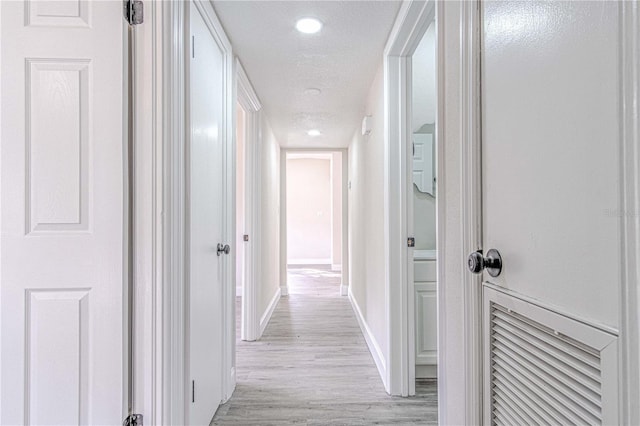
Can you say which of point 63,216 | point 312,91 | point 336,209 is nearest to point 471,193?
point 63,216

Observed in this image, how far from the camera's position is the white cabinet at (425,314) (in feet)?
7.27

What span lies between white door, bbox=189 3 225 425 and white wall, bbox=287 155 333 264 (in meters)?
6.31

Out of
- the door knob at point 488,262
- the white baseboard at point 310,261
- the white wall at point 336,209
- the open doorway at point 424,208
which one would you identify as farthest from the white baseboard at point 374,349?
the white baseboard at point 310,261

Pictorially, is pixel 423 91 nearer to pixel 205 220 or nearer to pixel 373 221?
pixel 373 221

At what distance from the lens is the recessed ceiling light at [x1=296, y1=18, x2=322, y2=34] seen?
6.04ft

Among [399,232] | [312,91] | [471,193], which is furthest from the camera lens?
[312,91]

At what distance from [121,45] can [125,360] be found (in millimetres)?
1089

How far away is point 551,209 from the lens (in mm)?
691

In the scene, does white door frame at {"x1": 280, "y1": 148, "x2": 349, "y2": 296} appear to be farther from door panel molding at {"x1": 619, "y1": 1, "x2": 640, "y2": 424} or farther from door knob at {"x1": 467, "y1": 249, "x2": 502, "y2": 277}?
door panel molding at {"x1": 619, "y1": 1, "x2": 640, "y2": 424}

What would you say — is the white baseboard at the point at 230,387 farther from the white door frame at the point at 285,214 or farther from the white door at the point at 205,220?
Result: the white door frame at the point at 285,214

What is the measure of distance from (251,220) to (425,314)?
1614 mm

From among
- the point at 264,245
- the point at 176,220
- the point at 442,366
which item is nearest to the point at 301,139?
the point at 264,245

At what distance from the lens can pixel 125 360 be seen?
1.20m

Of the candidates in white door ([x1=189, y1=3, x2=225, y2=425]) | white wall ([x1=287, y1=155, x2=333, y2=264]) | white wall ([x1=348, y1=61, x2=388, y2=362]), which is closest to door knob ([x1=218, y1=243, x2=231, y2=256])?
white door ([x1=189, y1=3, x2=225, y2=425])
